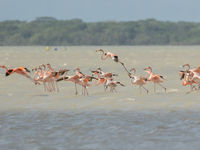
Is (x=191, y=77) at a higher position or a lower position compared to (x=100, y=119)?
higher

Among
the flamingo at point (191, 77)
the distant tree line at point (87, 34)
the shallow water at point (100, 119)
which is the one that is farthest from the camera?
the distant tree line at point (87, 34)

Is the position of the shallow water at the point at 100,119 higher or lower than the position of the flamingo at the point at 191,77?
lower

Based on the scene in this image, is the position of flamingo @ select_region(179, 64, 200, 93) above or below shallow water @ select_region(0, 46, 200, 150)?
above

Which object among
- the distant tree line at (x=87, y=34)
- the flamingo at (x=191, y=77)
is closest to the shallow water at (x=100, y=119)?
the flamingo at (x=191, y=77)

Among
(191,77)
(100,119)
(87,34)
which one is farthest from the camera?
(87,34)

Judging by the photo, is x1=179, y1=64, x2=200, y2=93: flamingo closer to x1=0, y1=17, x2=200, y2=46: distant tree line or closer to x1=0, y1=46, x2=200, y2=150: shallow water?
x1=0, y1=46, x2=200, y2=150: shallow water

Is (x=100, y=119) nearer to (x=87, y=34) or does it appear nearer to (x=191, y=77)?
(x=191, y=77)

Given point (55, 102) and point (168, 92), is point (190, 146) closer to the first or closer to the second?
Result: point (55, 102)

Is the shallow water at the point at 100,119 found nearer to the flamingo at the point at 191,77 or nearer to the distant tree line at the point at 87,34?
the flamingo at the point at 191,77

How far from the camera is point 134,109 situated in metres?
12.4

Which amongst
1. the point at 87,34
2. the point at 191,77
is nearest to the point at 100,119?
the point at 191,77

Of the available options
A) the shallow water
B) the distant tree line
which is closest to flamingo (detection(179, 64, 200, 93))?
the shallow water

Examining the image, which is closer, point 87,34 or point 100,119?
point 100,119

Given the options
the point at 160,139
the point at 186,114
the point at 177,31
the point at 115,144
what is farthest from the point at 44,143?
the point at 177,31
